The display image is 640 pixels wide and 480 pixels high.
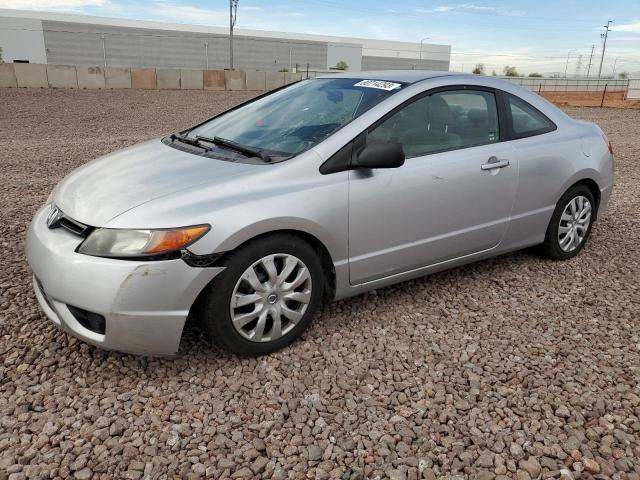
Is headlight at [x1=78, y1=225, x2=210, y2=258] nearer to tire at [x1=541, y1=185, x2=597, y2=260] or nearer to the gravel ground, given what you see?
the gravel ground

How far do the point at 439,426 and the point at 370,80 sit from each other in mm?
2335

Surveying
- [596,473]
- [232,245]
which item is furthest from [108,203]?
[596,473]

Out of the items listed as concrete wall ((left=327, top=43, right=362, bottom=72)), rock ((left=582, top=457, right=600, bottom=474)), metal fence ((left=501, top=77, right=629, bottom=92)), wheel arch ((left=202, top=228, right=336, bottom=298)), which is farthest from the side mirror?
concrete wall ((left=327, top=43, right=362, bottom=72))

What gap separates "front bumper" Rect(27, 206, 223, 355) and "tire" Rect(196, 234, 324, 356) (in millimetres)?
113

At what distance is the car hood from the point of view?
2.83 meters

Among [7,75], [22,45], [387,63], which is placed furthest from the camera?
[387,63]

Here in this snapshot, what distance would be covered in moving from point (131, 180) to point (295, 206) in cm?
94

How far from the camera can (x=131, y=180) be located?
3076 mm

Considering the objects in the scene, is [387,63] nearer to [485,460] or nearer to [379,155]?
[379,155]

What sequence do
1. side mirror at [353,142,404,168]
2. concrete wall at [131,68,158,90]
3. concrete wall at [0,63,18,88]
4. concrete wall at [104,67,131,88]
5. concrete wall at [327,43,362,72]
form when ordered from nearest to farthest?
side mirror at [353,142,404,168], concrete wall at [0,63,18,88], concrete wall at [104,67,131,88], concrete wall at [131,68,158,90], concrete wall at [327,43,362,72]

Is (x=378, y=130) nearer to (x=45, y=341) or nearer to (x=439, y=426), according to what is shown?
(x=439, y=426)

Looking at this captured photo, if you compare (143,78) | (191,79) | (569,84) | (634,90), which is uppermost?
(143,78)

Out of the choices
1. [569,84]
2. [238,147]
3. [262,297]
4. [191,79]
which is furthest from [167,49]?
[262,297]

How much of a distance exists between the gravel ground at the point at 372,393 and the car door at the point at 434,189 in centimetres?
45
